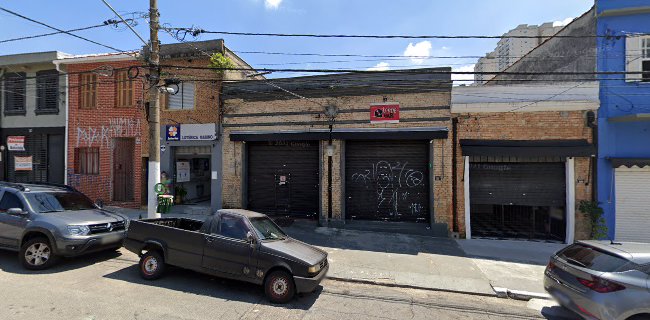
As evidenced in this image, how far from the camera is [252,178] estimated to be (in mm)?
12867

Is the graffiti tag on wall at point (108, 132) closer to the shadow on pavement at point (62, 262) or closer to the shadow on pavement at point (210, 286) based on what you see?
the shadow on pavement at point (62, 262)

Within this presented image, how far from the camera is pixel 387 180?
11500 millimetres

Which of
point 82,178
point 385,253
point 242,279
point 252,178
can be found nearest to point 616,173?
point 385,253

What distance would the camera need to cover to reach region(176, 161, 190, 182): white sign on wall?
13664 millimetres

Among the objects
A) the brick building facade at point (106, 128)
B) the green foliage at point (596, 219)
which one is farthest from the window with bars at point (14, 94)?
the green foliage at point (596, 219)

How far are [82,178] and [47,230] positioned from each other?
9.47m

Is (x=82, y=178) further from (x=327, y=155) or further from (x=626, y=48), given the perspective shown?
(x=626, y=48)

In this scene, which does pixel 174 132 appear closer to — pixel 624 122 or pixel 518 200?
pixel 518 200

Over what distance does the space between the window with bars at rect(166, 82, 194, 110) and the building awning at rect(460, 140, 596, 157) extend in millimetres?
10986

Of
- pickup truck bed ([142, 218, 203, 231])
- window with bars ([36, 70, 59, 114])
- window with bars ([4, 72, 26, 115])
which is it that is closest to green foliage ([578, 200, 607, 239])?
pickup truck bed ([142, 218, 203, 231])

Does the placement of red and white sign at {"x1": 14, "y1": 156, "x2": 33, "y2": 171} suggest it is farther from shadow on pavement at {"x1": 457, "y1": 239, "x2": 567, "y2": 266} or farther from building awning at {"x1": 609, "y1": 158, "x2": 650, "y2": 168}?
building awning at {"x1": 609, "y1": 158, "x2": 650, "y2": 168}

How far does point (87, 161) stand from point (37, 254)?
9608 millimetres

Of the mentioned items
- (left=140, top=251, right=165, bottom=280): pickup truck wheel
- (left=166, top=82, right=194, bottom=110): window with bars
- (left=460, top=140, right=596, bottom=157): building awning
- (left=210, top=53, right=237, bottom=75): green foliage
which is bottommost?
(left=140, top=251, right=165, bottom=280): pickup truck wheel

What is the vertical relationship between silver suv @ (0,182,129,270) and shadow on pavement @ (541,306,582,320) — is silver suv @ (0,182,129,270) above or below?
above
